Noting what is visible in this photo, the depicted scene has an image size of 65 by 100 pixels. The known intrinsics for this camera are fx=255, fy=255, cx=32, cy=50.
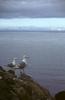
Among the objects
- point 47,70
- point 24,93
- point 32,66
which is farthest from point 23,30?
point 24,93

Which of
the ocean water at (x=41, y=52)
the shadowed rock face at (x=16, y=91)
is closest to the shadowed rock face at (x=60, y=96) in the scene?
the shadowed rock face at (x=16, y=91)

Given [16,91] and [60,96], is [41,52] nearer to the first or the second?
[60,96]

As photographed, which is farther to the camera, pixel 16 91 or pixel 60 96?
pixel 60 96

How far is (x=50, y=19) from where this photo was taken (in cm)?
223

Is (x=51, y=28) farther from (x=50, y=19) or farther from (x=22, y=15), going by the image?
(x=22, y=15)

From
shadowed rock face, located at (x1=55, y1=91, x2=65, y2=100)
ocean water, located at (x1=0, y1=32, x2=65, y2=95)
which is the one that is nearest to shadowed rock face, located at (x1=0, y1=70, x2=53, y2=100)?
shadowed rock face, located at (x1=55, y1=91, x2=65, y2=100)

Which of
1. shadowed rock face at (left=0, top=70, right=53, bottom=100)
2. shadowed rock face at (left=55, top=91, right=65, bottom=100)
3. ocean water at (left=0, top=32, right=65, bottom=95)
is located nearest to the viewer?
shadowed rock face at (left=0, top=70, right=53, bottom=100)

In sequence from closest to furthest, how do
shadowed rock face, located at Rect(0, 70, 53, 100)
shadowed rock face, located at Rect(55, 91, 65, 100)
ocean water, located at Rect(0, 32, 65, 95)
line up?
shadowed rock face, located at Rect(0, 70, 53, 100) < shadowed rock face, located at Rect(55, 91, 65, 100) < ocean water, located at Rect(0, 32, 65, 95)

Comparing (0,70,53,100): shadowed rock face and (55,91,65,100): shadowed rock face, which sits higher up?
(0,70,53,100): shadowed rock face

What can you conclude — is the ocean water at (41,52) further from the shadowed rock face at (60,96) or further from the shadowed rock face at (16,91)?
the shadowed rock face at (16,91)

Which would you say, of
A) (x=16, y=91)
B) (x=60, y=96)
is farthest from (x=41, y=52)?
(x=16, y=91)

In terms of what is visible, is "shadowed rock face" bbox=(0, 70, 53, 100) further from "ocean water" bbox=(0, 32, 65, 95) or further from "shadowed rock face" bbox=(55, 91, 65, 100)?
"ocean water" bbox=(0, 32, 65, 95)

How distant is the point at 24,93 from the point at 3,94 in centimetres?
7

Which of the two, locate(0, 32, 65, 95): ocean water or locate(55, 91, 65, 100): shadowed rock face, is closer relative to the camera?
locate(55, 91, 65, 100): shadowed rock face
